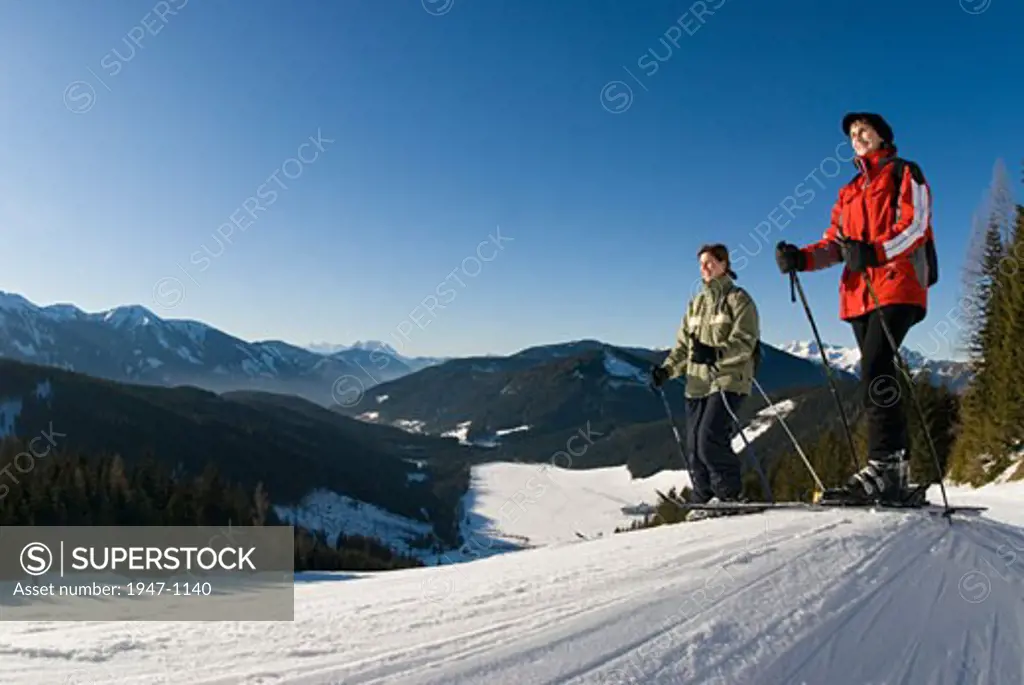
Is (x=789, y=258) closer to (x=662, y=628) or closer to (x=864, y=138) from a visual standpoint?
(x=864, y=138)

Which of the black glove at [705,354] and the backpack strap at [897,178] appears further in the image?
the black glove at [705,354]

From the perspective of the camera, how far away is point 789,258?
549cm

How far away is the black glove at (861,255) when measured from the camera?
4.87m

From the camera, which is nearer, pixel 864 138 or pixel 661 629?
pixel 661 629

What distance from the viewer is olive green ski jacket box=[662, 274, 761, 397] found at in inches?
264

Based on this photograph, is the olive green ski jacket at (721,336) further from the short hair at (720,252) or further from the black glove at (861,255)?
the black glove at (861,255)

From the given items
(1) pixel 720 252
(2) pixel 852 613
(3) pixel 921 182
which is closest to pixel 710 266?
(1) pixel 720 252

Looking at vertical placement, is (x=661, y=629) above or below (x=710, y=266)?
below

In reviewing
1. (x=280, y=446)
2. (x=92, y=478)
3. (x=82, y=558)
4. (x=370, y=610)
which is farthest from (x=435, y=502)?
(x=370, y=610)

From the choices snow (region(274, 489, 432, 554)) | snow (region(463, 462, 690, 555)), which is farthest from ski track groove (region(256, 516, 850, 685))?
Answer: snow (region(463, 462, 690, 555))

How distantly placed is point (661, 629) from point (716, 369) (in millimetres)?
4319

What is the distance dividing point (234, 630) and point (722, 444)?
4892 mm

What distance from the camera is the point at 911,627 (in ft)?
9.84

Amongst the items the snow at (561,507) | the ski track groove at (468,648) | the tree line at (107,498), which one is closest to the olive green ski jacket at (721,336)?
the ski track groove at (468,648)
